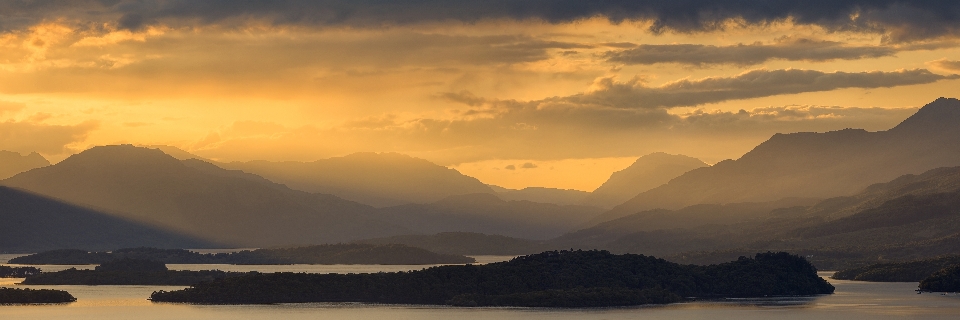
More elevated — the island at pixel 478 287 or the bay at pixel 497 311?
the island at pixel 478 287

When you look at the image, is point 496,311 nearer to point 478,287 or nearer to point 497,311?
point 497,311

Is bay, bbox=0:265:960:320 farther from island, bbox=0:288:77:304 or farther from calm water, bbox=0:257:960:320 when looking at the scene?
island, bbox=0:288:77:304

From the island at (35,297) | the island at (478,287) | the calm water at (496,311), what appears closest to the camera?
the calm water at (496,311)

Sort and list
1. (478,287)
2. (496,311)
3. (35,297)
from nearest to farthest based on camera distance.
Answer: (496,311) → (35,297) → (478,287)

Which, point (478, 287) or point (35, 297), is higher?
point (478, 287)

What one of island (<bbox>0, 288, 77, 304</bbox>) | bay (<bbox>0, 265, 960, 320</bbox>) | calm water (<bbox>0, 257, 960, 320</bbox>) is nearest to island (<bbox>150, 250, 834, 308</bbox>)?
bay (<bbox>0, 265, 960, 320</bbox>)

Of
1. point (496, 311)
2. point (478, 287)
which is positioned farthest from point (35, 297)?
point (496, 311)

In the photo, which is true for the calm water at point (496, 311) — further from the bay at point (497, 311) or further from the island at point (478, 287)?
the island at point (478, 287)

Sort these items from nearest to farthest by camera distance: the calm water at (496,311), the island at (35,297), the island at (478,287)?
the calm water at (496,311), the island at (35,297), the island at (478,287)

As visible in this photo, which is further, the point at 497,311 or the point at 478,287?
the point at 478,287

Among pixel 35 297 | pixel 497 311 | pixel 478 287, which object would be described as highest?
pixel 478 287

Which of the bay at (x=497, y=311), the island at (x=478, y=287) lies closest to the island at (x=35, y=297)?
the bay at (x=497, y=311)

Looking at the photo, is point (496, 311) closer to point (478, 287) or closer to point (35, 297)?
point (478, 287)

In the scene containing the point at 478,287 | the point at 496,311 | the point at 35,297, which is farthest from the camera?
the point at 478,287
